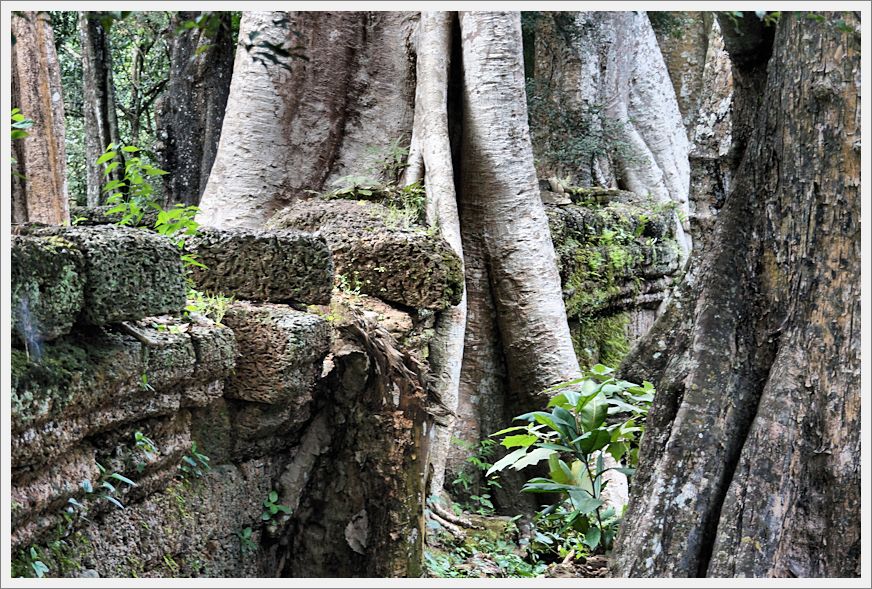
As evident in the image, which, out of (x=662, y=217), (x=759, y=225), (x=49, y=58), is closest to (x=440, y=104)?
(x=49, y=58)

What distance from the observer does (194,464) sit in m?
3.63

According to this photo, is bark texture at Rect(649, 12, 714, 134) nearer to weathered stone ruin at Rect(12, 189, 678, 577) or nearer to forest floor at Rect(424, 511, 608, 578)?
weathered stone ruin at Rect(12, 189, 678, 577)

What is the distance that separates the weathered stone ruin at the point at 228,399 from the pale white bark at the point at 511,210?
1.14 metres

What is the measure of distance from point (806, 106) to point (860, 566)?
4.71ft

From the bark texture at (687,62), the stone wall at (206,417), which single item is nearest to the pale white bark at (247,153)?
the stone wall at (206,417)

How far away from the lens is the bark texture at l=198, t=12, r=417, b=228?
6.71 meters

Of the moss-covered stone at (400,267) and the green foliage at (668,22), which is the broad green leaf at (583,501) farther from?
the green foliage at (668,22)

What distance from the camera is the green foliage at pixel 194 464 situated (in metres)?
3.61

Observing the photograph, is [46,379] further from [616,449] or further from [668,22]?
[668,22]

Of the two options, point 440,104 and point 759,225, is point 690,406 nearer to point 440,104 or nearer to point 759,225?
point 759,225

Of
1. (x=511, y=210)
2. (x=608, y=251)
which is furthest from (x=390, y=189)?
(x=608, y=251)

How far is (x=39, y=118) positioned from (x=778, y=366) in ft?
12.6

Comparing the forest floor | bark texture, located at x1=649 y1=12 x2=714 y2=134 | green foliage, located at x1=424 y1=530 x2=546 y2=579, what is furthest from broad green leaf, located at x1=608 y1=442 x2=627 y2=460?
bark texture, located at x1=649 y1=12 x2=714 y2=134

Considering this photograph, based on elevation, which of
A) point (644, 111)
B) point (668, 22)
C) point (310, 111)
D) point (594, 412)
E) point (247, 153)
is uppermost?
point (668, 22)
